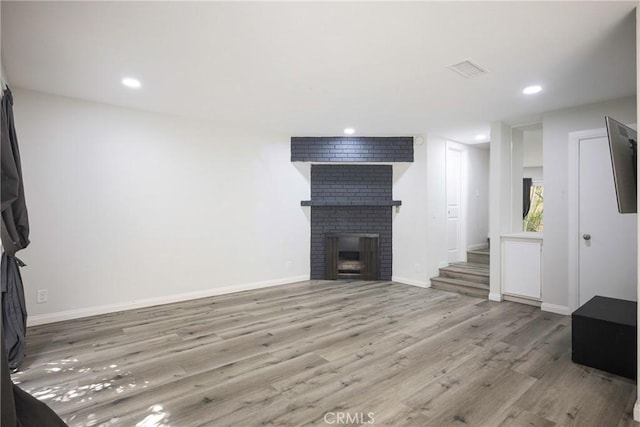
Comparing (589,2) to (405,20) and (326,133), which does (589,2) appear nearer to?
(405,20)

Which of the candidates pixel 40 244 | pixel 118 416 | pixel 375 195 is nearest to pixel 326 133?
pixel 375 195

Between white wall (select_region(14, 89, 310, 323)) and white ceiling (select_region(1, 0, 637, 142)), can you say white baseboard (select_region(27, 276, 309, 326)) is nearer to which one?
white wall (select_region(14, 89, 310, 323))

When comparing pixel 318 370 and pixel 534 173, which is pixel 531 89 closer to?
pixel 318 370

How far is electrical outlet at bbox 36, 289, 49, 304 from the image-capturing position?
3.42 m

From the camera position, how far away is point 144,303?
4051mm

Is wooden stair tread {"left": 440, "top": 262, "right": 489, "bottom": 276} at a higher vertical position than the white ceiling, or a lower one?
lower

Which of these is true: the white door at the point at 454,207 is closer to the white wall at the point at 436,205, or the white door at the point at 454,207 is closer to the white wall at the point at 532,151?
the white wall at the point at 436,205

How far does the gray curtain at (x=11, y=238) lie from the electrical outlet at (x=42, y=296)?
82 cm

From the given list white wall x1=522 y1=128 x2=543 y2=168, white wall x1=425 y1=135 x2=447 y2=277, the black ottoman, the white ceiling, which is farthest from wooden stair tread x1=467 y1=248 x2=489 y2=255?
the black ottoman

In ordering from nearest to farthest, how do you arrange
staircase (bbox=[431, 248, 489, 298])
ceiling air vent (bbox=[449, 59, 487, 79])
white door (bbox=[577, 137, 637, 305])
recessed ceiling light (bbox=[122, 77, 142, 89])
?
1. ceiling air vent (bbox=[449, 59, 487, 79])
2. recessed ceiling light (bbox=[122, 77, 142, 89])
3. white door (bbox=[577, 137, 637, 305])
4. staircase (bbox=[431, 248, 489, 298])

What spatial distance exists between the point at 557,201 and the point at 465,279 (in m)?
1.75

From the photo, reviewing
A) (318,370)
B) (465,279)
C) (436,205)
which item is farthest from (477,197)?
(318,370)

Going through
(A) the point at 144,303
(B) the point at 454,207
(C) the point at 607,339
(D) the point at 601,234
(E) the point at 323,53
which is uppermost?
(E) the point at 323,53

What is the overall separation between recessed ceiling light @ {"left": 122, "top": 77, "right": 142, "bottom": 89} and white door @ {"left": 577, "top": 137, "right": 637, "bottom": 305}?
189 inches
